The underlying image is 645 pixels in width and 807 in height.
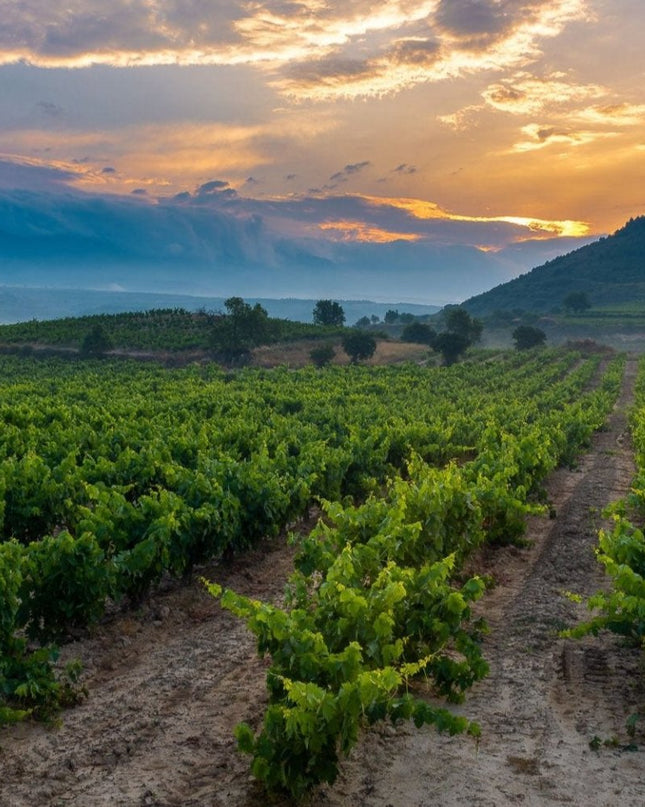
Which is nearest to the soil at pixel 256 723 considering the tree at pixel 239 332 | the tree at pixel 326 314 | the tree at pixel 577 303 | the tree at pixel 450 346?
the tree at pixel 239 332

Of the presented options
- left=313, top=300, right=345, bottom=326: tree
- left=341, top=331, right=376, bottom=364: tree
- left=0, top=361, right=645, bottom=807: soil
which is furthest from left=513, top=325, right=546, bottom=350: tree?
left=0, top=361, right=645, bottom=807: soil

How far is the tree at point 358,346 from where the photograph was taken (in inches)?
3088

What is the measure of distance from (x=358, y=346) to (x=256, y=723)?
2798 inches

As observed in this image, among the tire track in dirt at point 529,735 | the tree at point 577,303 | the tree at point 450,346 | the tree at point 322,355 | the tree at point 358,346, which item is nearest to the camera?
the tire track in dirt at point 529,735

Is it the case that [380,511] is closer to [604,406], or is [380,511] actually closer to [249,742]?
[249,742]

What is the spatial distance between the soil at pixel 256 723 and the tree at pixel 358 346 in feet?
219

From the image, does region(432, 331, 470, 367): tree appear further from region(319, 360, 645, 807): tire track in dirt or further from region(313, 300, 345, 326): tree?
region(319, 360, 645, 807): tire track in dirt

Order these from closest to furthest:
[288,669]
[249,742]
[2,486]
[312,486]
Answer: [249,742]
[288,669]
[2,486]
[312,486]

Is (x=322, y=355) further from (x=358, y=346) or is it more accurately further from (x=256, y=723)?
(x=256, y=723)

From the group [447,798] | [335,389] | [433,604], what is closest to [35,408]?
[335,389]

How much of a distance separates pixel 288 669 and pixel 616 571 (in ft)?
12.5

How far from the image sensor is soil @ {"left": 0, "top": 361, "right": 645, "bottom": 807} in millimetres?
6906

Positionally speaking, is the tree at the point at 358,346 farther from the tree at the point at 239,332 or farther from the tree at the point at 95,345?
the tree at the point at 95,345

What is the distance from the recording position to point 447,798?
682 centimetres
